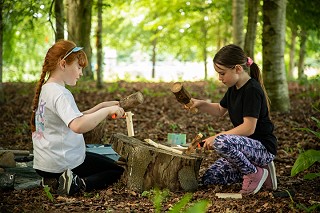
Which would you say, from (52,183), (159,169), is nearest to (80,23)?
(52,183)

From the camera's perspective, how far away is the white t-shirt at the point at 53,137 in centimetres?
433

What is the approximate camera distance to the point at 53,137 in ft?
14.4

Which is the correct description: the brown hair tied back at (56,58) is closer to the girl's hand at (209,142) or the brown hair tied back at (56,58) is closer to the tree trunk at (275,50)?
the girl's hand at (209,142)

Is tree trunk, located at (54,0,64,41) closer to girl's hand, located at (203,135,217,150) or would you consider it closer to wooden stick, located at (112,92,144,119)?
wooden stick, located at (112,92,144,119)

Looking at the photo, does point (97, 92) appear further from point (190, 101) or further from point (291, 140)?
point (190, 101)

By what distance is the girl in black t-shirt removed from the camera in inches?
169

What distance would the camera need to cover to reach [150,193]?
14.2 feet

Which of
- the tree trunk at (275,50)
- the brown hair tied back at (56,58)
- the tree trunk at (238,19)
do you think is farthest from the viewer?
the tree trunk at (238,19)

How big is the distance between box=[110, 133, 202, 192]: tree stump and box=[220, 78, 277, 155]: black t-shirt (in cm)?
58

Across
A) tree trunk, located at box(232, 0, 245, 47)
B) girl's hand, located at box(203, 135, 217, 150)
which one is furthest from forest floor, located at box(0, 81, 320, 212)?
tree trunk, located at box(232, 0, 245, 47)

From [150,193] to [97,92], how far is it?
8221mm

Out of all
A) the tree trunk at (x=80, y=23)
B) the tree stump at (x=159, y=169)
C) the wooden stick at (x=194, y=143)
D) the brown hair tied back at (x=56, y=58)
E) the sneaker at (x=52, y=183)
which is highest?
the tree trunk at (x=80, y=23)

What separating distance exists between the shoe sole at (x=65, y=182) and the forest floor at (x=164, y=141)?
0.10 metres

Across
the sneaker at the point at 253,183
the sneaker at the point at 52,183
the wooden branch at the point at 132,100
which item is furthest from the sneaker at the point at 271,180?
the sneaker at the point at 52,183
